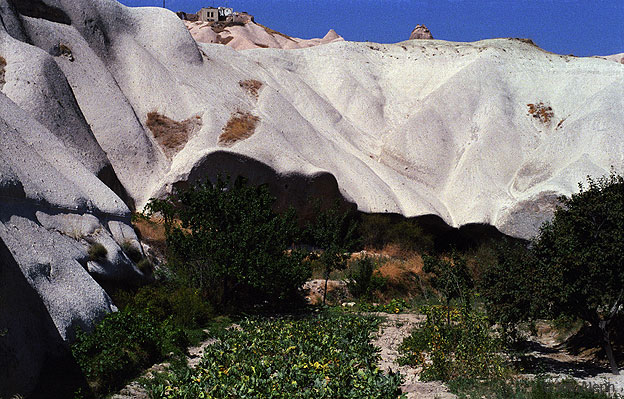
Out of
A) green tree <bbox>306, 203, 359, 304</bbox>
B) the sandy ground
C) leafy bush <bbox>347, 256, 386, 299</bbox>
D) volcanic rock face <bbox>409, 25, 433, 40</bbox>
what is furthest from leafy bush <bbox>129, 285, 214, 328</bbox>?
volcanic rock face <bbox>409, 25, 433, 40</bbox>

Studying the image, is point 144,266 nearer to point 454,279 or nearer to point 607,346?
point 454,279

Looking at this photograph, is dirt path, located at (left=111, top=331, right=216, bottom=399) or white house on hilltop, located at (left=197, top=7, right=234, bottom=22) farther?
white house on hilltop, located at (left=197, top=7, right=234, bottom=22)

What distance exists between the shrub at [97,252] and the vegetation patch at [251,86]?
54.6 feet

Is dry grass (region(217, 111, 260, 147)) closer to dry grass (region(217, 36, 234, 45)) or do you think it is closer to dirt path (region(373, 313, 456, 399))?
dirt path (region(373, 313, 456, 399))

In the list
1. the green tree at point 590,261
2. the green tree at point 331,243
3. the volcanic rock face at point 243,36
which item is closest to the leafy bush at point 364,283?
the green tree at point 331,243

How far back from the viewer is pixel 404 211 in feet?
82.5

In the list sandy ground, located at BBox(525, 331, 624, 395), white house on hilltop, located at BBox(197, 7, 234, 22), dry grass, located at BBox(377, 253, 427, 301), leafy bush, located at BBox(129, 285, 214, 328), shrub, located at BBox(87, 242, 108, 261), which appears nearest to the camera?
sandy ground, located at BBox(525, 331, 624, 395)

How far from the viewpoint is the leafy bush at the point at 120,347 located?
7.95 m

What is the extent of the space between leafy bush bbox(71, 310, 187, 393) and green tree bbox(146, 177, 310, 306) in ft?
11.4

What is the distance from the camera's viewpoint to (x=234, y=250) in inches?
540

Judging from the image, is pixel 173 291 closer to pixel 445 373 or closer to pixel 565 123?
pixel 445 373

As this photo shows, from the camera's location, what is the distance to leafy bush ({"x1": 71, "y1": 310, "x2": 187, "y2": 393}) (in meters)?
7.95

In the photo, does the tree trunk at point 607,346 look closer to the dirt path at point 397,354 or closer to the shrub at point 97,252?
the dirt path at point 397,354

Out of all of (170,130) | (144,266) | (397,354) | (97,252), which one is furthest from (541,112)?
(97,252)
